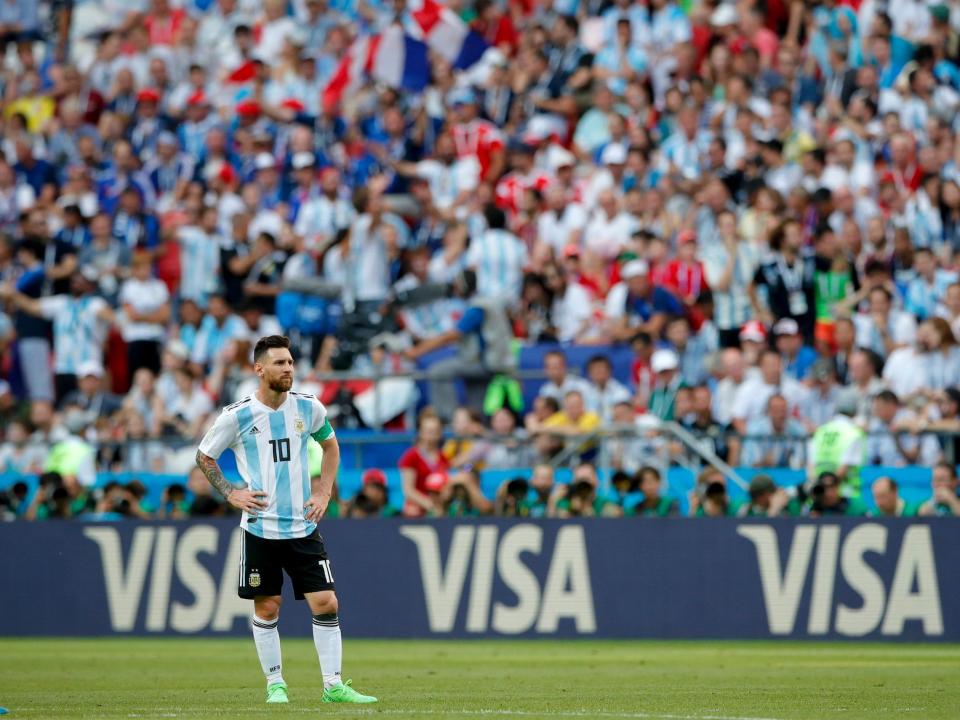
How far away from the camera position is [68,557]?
19109 mm

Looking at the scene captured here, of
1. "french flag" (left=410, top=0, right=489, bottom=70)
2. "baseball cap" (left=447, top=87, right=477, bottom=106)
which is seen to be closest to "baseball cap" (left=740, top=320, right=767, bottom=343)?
"baseball cap" (left=447, top=87, right=477, bottom=106)

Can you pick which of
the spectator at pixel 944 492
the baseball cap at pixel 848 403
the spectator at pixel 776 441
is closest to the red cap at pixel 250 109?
the spectator at pixel 776 441

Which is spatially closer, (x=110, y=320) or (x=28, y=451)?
(x=28, y=451)

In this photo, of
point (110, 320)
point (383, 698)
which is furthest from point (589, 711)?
point (110, 320)

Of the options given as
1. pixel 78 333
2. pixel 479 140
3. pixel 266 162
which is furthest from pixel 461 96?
pixel 78 333

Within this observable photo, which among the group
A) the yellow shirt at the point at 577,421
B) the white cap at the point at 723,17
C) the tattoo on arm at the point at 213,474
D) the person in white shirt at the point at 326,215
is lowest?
the tattoo on arm at the point at 213,474

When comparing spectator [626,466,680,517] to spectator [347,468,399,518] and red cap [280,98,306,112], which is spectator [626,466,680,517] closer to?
spectator [347,468,399,518]

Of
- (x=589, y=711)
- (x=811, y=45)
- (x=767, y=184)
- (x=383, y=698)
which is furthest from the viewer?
(x=811, y=45)

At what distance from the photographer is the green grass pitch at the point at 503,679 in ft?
34.6

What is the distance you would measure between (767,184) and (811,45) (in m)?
2.68

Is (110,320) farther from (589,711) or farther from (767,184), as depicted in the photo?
(589,711)

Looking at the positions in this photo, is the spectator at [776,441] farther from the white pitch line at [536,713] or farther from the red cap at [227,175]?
the red cap at [227,175]

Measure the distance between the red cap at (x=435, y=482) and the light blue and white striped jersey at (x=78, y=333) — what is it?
5.86 meters

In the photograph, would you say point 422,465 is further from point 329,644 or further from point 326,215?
point 329,644
